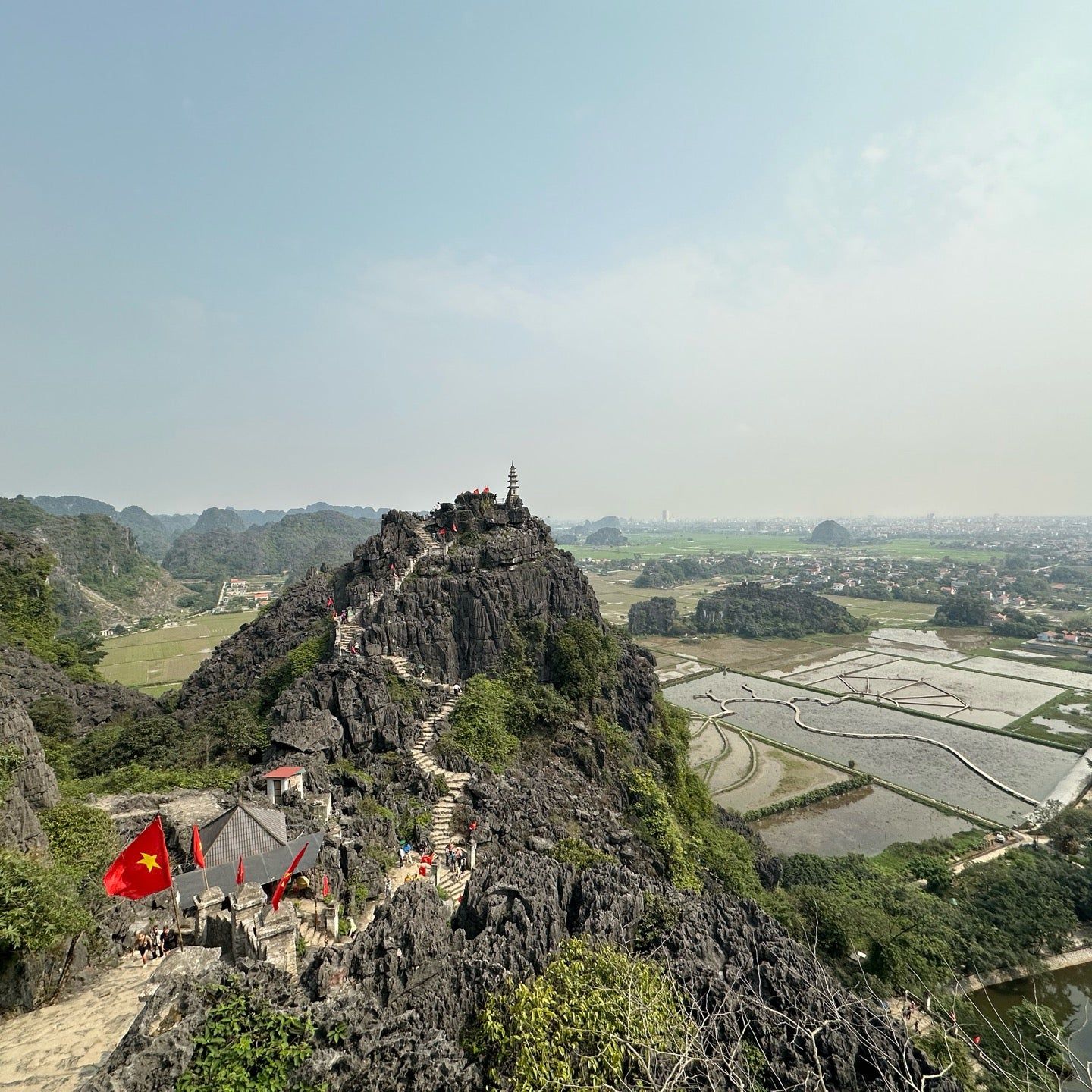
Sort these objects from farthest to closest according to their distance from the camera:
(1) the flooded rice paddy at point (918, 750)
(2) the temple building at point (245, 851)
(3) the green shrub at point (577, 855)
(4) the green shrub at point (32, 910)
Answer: (1) the flooded rice paddy at point (918, 750)
(3) the green shrub at point (577, 855)
(2) the temple building at point (245, 851)
(4) the green shrub at point (32, 910)

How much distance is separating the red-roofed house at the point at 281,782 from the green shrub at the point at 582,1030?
12.0 meters

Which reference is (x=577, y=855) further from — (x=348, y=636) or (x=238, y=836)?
(x=348, y=636)

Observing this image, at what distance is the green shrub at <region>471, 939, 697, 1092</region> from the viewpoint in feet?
28.3

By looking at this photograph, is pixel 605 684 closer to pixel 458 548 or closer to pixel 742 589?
pixel 458 548

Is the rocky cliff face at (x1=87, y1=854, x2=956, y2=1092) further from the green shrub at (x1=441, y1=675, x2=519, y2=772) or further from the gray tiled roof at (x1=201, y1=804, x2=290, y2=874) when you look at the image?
the green shrub at (x1=441, y1=675, x2=519, y2=772)

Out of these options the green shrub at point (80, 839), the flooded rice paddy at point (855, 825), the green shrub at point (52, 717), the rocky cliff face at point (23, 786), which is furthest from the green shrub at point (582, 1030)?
the green shrub at point (52, 717)

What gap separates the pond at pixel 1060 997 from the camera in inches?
888

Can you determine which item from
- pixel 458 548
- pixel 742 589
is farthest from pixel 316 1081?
pixel 742 589

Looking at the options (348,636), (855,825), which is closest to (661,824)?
(348,636)

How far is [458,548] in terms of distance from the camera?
38.2 meters

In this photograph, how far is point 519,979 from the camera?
11.3m

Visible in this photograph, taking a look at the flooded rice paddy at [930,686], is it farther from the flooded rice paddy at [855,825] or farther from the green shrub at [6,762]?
the green shrub at [6,762]

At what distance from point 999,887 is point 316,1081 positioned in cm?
3332

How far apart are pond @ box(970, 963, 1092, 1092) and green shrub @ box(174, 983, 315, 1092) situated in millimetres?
26441
